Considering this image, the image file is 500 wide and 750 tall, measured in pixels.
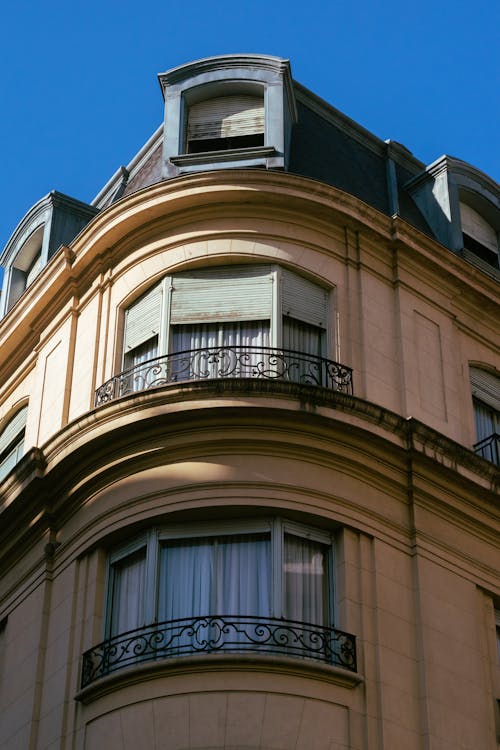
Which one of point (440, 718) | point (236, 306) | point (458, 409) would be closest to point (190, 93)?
point (236, 306)

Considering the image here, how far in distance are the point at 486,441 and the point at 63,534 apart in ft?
23.2

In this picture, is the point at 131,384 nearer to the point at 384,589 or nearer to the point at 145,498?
the point at 145,498

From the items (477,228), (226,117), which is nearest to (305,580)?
(226,117)

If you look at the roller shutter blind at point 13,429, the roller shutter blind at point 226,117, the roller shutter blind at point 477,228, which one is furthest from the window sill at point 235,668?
the roller shutter blind at point 477,228

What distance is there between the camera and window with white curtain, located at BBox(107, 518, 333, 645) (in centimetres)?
1955

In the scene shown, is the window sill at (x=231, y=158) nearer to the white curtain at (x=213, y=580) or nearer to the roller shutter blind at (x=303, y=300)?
the roller shutter blind at (x=303, y=300)

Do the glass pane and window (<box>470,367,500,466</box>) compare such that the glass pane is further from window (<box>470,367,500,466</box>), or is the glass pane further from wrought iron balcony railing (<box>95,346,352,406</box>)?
window (<box>470,367,500,466</box>)

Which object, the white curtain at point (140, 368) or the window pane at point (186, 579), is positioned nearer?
the window pane at point (186, 579)

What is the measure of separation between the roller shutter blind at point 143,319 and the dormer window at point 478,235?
6701 millimetres

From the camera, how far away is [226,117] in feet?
84.7

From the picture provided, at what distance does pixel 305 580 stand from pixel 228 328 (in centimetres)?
472

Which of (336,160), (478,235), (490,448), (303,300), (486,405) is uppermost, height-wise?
(336,160)

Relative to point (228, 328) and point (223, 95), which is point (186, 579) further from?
point (223, 95)

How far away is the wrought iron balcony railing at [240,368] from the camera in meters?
21.7
